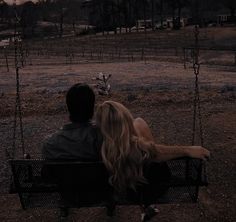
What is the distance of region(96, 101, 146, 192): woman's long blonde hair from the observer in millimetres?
3635

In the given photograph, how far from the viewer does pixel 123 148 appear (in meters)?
3.65

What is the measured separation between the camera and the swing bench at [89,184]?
13.0 ft

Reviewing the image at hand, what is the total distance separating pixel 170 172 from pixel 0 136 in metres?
5.88

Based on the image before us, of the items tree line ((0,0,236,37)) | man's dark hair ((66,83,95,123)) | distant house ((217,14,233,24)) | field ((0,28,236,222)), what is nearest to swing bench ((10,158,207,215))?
man's dark hair ((66,83,95,123))

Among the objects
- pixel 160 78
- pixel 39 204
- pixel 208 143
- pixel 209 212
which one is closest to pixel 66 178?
pixel 39 204

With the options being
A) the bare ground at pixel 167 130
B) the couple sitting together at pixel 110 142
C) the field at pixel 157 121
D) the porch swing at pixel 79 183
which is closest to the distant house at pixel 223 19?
the field at pixel 157 121

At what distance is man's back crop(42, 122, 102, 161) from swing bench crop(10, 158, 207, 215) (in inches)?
3.1

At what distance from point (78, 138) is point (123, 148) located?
0.45 meters

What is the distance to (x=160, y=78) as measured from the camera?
22.6 m

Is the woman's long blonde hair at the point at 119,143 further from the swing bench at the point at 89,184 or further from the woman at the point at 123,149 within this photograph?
the swing bench at the point at 89,184

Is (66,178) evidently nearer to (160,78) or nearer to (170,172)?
(170,172)

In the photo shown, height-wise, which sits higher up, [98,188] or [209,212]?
[98,188]

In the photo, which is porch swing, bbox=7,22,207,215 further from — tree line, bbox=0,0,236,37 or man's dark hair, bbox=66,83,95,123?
tree line, bbox=0,0,236,37

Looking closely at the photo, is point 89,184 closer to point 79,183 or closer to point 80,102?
point 79,183
